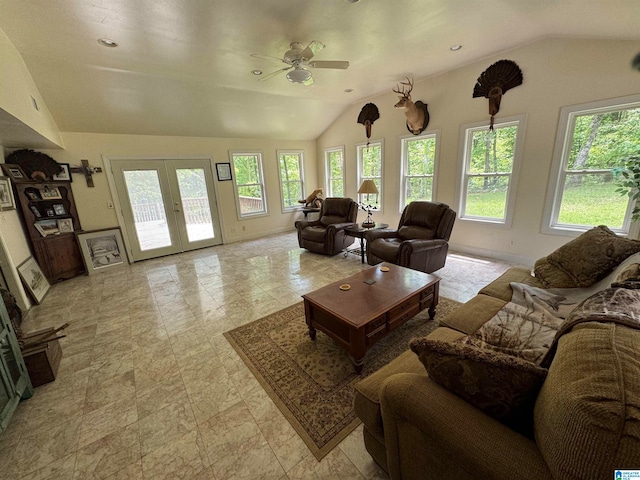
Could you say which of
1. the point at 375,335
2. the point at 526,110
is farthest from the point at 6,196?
the point at 526,110

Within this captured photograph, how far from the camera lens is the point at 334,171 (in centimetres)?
675

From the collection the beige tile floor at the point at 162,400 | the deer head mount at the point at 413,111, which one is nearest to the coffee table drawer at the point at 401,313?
the beige tile floor at the point at 162,400

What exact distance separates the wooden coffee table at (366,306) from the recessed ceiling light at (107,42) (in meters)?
3.25

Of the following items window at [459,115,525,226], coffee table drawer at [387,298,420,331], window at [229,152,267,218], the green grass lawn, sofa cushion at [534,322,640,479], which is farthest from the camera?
window at [229,152,267,218]

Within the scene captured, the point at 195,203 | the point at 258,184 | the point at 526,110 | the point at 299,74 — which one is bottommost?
the point at 195,203

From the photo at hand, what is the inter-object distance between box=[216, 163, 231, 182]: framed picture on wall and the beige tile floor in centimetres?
283

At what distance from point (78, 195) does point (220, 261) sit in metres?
A: 2.53

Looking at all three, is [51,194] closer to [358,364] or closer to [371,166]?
[358,364]

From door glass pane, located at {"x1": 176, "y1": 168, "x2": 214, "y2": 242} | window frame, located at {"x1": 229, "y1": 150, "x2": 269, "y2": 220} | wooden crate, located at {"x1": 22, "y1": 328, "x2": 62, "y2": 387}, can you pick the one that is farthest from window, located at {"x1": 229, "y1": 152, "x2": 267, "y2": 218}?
wooden crate, located at {"x1": 22, "y1": 328, "x2": 62, "y2": 387}

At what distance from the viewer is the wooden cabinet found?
374 cm

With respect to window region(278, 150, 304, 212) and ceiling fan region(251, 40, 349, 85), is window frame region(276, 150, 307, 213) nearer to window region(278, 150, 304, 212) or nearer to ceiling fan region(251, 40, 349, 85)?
window region(278, 150, 304, 212)

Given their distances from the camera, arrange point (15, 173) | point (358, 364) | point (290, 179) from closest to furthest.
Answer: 1. point (358, 364)
2. point (15, 173)
3. point (290, 179)

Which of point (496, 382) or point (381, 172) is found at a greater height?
point (381, 172)

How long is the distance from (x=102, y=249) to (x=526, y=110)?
6.99m
